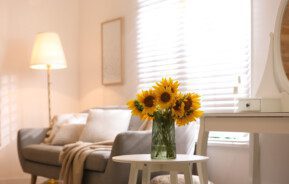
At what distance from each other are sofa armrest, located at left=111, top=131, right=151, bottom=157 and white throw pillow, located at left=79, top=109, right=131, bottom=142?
2.17 ft

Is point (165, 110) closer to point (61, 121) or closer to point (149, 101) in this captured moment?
point (149, 101)

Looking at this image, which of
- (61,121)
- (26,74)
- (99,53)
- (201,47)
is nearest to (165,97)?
(201,47)

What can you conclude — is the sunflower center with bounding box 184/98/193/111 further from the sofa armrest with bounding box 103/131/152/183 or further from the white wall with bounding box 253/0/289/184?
the white wall with bounding box 253/0/289/184

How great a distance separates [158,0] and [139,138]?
5.54ft

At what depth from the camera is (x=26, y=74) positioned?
5.50 metres

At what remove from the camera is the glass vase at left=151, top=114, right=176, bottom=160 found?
8.59 ft

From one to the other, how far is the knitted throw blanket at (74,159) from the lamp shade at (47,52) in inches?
55.8

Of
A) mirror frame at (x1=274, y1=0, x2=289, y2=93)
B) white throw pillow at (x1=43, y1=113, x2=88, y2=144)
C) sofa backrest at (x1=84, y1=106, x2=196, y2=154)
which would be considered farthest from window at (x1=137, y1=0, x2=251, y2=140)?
white throw pillow at (x1=43, y1=113, x2=88, y2=144)

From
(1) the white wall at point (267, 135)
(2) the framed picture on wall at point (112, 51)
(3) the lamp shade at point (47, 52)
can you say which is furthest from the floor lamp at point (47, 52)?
(1) the white wall at point (267, 135)

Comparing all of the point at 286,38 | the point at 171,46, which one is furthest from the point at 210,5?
the point at 286,38

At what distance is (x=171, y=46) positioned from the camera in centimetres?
457

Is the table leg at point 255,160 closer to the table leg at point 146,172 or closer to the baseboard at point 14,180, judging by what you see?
the table leg at point 146,172

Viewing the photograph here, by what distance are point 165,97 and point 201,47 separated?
1.75 meters

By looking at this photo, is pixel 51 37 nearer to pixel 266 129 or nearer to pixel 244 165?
pixel 244 165
